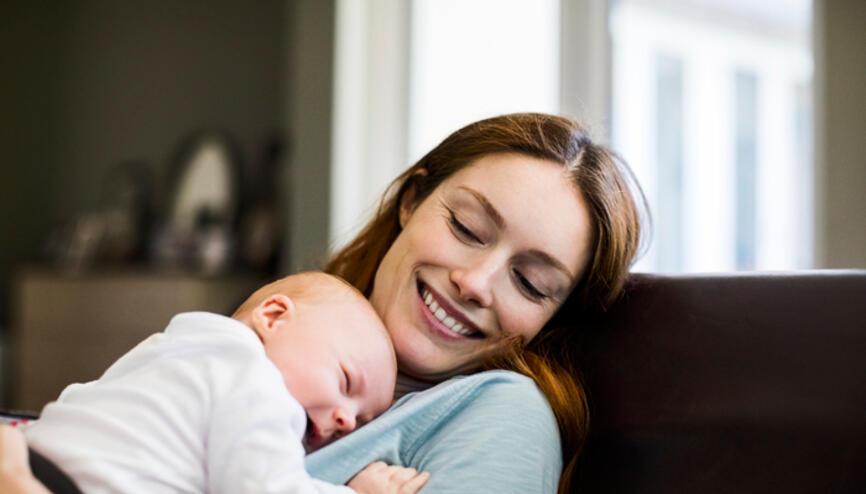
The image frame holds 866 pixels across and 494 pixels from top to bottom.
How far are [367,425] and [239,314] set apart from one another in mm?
217

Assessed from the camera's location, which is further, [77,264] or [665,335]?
[77,264]

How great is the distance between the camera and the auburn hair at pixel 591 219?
1251 millimetres

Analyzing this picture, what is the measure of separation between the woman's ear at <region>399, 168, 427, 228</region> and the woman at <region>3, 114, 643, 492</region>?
0.26ft

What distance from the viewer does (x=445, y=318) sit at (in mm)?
1291

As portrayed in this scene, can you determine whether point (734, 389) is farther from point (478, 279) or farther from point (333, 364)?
point (333, 364)

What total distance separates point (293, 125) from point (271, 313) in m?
2.98

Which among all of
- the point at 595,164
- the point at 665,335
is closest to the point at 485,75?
the point at 595,164

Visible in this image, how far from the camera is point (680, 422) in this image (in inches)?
45.3

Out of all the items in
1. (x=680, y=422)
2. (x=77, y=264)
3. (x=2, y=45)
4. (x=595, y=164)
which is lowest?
(x=77, y=264)

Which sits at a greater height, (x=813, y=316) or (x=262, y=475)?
(x=813, y=316)

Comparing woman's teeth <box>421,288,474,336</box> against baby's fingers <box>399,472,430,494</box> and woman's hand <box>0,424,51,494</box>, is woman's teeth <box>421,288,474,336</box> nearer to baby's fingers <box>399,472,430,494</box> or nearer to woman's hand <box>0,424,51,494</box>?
baby's fingers <box>399,472,430,494</box>

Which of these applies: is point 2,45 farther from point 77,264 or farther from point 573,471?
point 573,471

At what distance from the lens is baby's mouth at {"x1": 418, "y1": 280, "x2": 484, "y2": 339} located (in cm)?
129

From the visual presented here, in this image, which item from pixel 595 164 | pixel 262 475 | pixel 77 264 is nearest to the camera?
pixel 262 475
